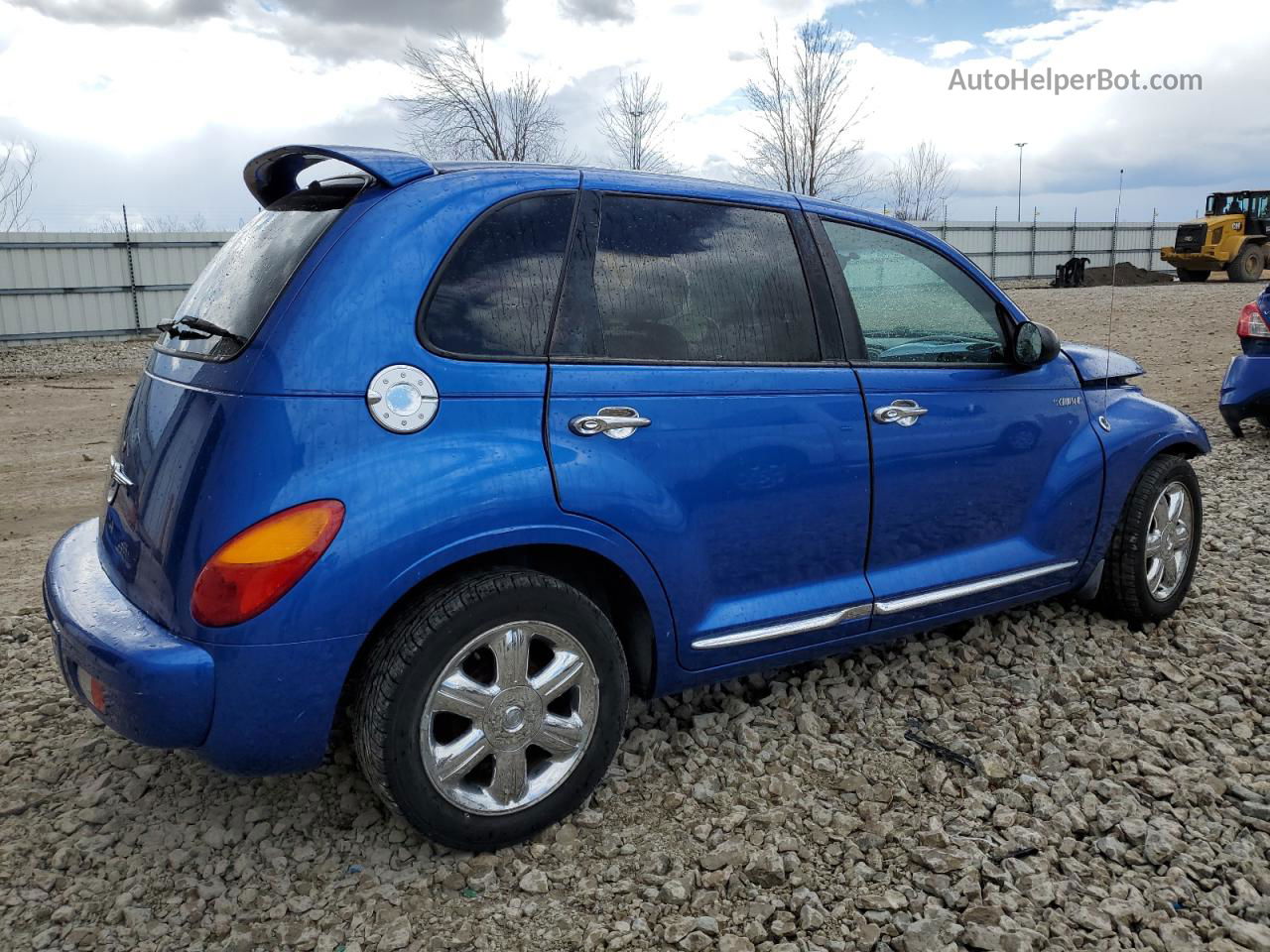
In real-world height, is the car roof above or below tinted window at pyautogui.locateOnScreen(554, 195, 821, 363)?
above

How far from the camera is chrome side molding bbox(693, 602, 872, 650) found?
2.93 m

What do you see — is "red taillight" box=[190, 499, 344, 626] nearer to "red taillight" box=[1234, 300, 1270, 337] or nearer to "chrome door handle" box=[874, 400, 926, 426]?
"chrome door handle" box=[874, 400, 926, 426]

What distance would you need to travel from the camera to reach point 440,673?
95.7 inches

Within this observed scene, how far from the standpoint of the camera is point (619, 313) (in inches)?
110

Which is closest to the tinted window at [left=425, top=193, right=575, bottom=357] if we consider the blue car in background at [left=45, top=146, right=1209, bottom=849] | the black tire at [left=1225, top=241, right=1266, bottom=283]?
the blue car in background at [left=45, top=146, right=1209, bottom=849]

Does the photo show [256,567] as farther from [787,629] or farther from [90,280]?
[90,280]

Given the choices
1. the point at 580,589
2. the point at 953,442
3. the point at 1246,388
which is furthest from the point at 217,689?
the point at 1246,388

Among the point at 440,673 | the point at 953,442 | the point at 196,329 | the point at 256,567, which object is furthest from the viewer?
the point at 953,442

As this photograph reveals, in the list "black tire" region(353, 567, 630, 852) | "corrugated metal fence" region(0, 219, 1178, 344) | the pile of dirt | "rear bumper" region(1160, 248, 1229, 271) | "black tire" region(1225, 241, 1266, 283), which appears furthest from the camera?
the pile of dirt

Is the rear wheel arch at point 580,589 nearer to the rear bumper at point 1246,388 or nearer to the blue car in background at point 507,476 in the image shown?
the blue car in background at point 507,476

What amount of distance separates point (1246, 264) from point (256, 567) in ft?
113

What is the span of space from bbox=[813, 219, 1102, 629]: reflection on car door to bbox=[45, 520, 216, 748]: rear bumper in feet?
6.67

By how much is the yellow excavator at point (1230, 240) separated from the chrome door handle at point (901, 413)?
103 feet

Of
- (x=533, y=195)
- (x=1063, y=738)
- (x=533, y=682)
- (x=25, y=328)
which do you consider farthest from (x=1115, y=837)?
(x=25, y=328)
